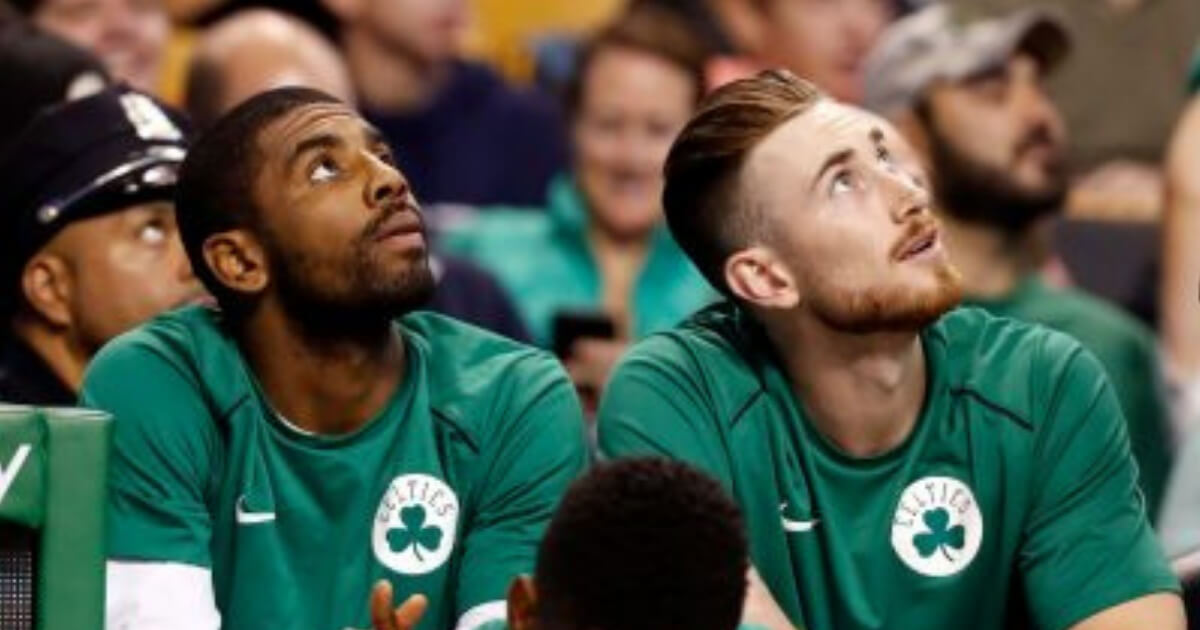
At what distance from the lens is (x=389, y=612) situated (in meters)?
4.08

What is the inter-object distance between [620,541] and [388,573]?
0.91m

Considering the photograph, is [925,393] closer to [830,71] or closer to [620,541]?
[620,541]

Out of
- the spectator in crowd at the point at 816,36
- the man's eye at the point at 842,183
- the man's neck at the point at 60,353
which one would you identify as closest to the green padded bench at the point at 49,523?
the man's eye at the point at 842,183

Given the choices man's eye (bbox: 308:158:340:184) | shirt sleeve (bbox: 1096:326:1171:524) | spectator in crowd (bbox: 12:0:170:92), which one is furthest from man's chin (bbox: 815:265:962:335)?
spectator in crowd (bbox: 12:0:170:92)

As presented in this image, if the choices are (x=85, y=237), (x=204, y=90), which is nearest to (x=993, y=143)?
(x=204, y=90)

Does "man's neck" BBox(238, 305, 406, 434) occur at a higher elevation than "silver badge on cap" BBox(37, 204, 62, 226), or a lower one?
lower

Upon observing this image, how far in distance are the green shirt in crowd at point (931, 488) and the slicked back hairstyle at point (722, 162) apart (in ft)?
0.47

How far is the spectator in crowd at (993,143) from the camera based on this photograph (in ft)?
22.8

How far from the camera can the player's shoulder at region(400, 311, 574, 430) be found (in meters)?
4.59

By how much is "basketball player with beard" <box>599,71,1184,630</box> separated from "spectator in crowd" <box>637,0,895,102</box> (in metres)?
3.63

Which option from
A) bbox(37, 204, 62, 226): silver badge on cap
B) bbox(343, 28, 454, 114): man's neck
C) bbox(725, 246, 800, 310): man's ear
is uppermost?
bbox(343, 28, 454, 114): man's neck

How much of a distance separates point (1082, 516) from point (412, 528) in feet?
2.74

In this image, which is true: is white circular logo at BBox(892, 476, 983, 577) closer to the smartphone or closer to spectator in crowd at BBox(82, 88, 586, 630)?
spectator in crowd at BBox(82, 88, 586, 630)

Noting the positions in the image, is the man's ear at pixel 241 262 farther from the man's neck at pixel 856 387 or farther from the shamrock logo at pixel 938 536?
the shamrock logo at pixel 938 536
